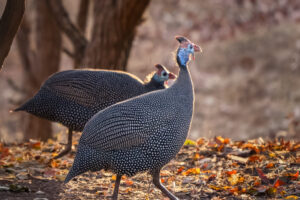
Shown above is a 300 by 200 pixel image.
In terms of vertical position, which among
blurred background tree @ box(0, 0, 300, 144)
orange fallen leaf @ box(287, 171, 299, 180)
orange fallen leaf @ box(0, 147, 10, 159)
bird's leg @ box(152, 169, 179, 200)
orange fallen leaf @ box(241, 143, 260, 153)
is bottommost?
bird's leg @ box(152, 169, 179, 200)

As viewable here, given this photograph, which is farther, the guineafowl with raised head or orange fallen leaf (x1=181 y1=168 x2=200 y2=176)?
orange fallen leaf (x1=181 y1=168 x2=200 y2=176)

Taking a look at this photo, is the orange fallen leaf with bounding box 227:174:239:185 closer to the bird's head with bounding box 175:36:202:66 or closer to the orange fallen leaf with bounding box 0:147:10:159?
the bird's head with bounding box 175:36:202:66

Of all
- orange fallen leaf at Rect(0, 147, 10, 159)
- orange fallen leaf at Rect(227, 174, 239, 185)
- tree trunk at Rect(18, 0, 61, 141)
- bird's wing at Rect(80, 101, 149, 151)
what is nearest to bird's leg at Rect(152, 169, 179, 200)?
bird's wing at Rect(80, 101, 149, 151)

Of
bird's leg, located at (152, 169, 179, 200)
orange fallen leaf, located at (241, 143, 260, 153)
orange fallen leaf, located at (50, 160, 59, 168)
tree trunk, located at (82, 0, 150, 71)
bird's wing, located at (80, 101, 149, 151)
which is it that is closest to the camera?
bird's wing, located at (80, 101, 149, 151)

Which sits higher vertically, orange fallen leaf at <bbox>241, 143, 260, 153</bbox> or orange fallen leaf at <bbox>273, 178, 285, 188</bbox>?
orange fallen leaf at <bbox>241, 143, 260, 153</bbox>

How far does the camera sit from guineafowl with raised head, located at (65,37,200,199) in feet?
11.6

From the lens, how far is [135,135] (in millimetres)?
3502

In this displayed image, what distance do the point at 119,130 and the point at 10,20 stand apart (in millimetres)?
1196

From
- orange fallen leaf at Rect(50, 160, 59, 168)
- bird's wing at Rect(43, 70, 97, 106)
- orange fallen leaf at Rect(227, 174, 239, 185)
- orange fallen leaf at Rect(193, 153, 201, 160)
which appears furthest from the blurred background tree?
orange fallen leaf at Rect(227, 174, 239, 185)

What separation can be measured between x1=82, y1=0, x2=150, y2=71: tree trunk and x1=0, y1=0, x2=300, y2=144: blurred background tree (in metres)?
0.71

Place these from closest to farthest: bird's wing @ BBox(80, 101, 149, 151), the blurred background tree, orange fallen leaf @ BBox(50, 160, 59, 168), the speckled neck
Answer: bird's wing @ BBox(80, 101, 149, 151) → orange fallen leaf @ BBox(50, 160, 59, 168) → the speckled neck → the blurred background tree

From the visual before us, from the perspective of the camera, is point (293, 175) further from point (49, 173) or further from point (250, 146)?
point (49, 173)

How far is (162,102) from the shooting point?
11.9 ft

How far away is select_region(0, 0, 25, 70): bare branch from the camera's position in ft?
12.7
